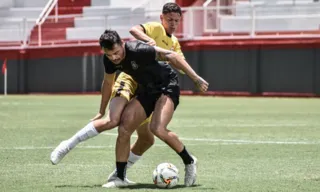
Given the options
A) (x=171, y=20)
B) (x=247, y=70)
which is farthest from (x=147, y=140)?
(x=247, y=70)

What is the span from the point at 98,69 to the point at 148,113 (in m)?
25.5

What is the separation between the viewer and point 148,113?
10.1 meters

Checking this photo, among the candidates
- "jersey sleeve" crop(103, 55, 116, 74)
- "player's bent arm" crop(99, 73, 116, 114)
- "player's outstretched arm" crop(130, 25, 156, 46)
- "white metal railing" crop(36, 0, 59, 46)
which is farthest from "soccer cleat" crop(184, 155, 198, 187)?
"white metal railing" crop(36, 0, 59, 46)

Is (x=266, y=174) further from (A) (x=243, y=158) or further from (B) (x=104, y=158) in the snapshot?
(B) (x=104, y=158)

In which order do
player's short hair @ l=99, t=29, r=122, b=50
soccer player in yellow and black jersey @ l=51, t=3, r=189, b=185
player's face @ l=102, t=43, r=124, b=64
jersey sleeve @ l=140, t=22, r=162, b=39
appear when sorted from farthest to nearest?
jersey sleeve @ l=140, t=22, r=162, b=39 → soccer player in yellow and black jersey @ l=51, t=3, r=189, b=185 → player's face @ l=102, t=43, r=124, b=64 → player's short hair @ l=99, t=29, r=122, b=50

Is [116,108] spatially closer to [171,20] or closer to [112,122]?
[112,122]

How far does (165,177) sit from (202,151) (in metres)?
4.25

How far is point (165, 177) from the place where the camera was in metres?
9.66

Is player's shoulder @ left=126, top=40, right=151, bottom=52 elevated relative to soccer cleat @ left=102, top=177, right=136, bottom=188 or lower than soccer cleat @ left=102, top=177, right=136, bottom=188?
elevated

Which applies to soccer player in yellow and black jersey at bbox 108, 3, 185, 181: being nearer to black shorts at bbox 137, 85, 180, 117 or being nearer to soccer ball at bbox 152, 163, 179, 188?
black shorts at bbox 137, 85, 180, 117

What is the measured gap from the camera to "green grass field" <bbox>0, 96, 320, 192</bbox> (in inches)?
399

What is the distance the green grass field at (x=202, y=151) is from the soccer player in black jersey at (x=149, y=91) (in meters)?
0.37

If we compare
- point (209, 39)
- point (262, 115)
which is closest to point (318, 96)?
point (209, 39)

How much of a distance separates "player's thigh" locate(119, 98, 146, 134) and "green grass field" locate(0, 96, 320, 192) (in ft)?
1.97
